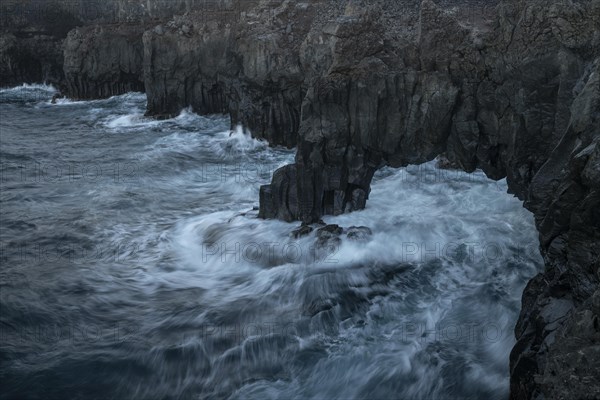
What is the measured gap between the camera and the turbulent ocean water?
41.6 feet

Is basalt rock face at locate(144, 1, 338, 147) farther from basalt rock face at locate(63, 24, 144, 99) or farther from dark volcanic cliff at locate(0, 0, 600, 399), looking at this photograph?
basalt rock face at locate(63, 24, 144, 99)

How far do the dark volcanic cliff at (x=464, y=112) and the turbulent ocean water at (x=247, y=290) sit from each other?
192cm

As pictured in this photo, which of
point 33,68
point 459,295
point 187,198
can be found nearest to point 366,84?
point 459,295

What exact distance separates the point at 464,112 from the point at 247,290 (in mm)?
8490

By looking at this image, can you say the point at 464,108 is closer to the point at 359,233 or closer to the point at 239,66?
the point at 359,233

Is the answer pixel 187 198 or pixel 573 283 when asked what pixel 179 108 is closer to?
pixel 187 198

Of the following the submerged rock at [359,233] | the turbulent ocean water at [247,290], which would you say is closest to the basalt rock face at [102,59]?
the turbulent ocean water at [247,290]

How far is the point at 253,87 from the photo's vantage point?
28.1m

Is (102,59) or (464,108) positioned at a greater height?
(464,108)

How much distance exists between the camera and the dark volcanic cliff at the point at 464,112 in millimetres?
10148

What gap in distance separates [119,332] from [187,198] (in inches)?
372

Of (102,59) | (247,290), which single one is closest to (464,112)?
(247,290)

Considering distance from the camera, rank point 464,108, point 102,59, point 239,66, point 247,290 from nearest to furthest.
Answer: point 247,290, point 464,108, point 239,66, point 102,59

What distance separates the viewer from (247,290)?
16078 mm
